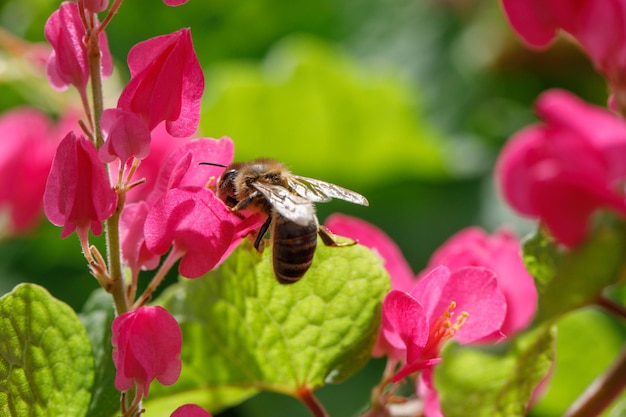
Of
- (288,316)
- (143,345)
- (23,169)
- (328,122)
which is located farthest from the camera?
(328,122)

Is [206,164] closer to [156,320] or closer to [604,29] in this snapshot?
[156,320]

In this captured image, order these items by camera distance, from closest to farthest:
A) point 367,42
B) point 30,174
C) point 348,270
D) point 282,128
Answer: point 348,270 < point 30,174 < point 282,128 < point 367,42

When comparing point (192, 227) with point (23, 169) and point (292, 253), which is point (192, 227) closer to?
point (292, 253)

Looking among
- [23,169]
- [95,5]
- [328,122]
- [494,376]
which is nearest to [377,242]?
Answer: [494,376]

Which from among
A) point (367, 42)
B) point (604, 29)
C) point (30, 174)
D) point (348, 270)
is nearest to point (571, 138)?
point (604, 29)

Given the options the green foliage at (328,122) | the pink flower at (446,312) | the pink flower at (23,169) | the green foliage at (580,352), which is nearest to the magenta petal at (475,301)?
the pink flower at (446,312)

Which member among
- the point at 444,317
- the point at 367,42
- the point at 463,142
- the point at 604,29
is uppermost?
the point at 604,29
